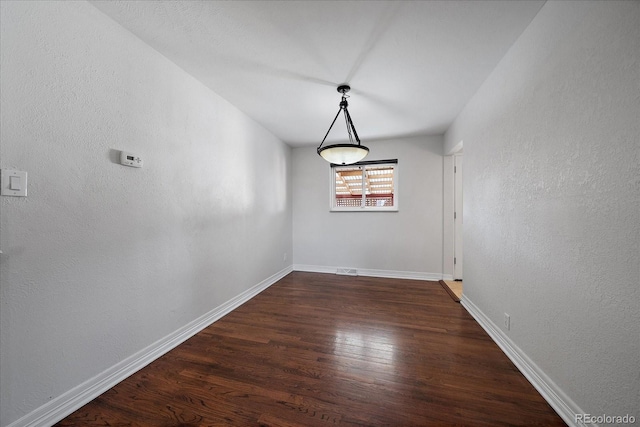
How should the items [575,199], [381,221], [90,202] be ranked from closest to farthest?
[575,199]
[90,202]
[381,221]

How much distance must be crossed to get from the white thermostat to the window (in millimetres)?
3445

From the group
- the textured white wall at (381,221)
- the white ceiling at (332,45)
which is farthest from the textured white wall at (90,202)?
the textured white wall at (381,221)

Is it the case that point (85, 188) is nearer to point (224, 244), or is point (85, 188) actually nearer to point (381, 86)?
point (224, 244)

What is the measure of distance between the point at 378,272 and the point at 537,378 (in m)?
3.02

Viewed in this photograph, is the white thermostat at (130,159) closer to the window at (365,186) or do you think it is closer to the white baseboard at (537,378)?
the white baseboard at (537,378)

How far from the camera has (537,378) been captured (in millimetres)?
1637

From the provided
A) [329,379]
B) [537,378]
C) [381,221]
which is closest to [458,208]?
[381,221]

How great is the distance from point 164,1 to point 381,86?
1968 millimetres

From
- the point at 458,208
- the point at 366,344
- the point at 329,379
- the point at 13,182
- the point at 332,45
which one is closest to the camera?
the point at 13,182

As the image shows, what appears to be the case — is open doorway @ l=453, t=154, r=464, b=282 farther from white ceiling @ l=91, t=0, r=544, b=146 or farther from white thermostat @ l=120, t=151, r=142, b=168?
white thermostat @ l=120, t=151, r=142, b=168

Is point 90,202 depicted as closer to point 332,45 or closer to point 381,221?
point 332,45

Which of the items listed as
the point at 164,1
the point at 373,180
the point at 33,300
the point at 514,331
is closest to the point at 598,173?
the point at 514,331

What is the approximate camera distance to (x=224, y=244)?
2924 millimetres

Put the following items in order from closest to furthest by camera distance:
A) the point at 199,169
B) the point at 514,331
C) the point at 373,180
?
the point at 514,331 < the point at 199,169 < the point at 373,180
